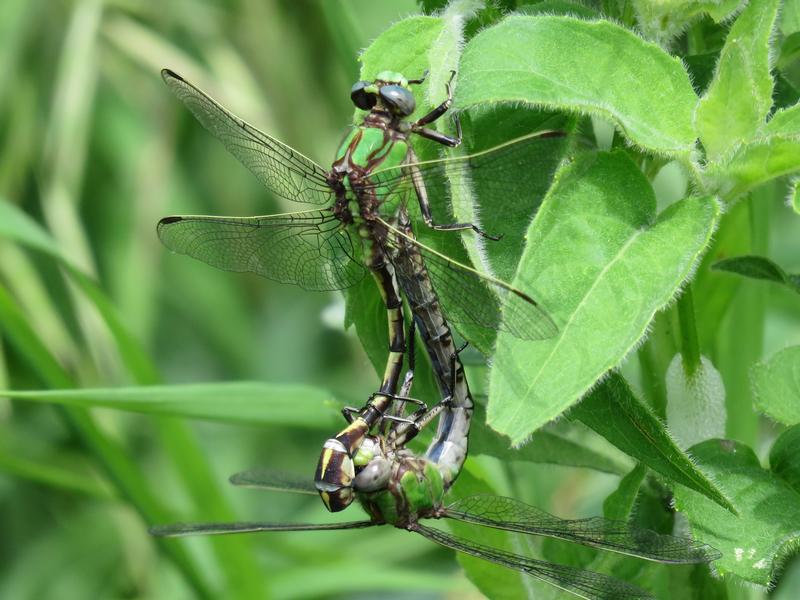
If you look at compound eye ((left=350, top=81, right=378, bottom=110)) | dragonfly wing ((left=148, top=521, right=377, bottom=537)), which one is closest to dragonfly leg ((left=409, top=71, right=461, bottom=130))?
compound eye ((left=350, top=81, right=378, bottom=110))

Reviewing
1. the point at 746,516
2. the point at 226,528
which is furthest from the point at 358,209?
the point at 746,516

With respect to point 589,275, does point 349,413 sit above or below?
below

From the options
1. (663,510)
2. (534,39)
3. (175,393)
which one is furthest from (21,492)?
(534,39)

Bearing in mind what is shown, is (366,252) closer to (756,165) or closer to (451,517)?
(451,517)

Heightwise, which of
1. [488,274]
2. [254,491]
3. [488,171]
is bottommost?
[254,491]

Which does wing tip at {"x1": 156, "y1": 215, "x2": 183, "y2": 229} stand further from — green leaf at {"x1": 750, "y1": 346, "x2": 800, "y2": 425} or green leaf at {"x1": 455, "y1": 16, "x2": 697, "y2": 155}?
green leaf at {"x1": 750, "y1": 346, "x2": 800, "y2": 425}

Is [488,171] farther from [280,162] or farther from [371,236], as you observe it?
[280,162]
